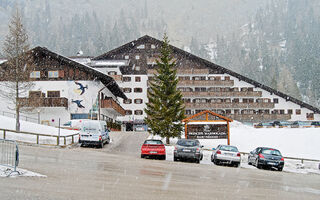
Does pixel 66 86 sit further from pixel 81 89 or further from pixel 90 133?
pixel 90 133

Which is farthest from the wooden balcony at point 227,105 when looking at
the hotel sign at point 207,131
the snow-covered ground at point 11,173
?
the snow-covered ground at point 11,173

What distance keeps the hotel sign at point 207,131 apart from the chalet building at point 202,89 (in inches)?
1459

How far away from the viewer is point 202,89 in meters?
70.0

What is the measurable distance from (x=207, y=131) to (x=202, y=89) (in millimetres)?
41260

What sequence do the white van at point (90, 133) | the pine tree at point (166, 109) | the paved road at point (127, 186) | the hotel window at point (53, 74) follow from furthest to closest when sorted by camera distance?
the hotel window at point (53, 74), the pine tree at point (166, 109), the white van at point (90, 133), the paved road at point (127, 186)

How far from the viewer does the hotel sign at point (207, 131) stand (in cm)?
2920

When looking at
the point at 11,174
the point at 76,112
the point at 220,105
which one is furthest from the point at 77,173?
the point at 220,105

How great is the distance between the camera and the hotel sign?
95.8ft

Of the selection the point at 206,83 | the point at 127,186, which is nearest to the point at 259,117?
the point at 206,83

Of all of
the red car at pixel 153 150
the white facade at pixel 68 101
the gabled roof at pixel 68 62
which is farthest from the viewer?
the gabled roof at pixel 68 62

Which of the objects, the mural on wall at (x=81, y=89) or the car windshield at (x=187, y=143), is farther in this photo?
the mural on wall at (x=81, y=89)

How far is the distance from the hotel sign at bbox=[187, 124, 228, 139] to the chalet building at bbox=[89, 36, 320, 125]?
37052mm

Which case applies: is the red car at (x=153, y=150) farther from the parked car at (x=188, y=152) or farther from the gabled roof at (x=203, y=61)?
the gabled roof at (x=203, y=61)

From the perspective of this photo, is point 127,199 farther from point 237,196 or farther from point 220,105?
point 220,105
